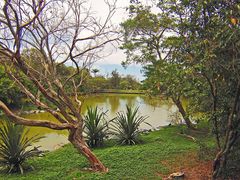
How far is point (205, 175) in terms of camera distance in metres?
4.41

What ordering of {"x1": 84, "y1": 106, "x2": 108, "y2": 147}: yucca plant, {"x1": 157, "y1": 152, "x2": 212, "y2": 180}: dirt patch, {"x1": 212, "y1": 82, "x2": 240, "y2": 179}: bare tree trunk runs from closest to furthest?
1. {"x1": 212, "y1": 82, "x2": 240, "y2": 179}: bare tree trunk
2. {"x1": 157, "y1": 152, "x2": 212, "y2": 180}: dirt patch
3. {"x1": 84, "y1": 106, "x2": 108, "y2": 147}: yucca plant

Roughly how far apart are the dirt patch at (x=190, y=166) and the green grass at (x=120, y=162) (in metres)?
0.14

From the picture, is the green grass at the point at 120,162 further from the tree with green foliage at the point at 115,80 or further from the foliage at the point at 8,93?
the tree with green foliage at the point at 115,80

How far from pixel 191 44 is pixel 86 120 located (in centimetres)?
425

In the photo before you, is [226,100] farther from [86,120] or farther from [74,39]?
[86,120]

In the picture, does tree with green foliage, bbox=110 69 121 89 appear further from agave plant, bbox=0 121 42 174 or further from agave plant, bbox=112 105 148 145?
agave plant, bbox=0 121 42 174

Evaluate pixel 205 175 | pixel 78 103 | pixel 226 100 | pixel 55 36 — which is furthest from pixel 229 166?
pixel 55 36

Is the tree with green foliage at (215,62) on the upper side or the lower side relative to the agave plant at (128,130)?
upper

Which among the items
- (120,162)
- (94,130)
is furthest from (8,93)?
(120,162)

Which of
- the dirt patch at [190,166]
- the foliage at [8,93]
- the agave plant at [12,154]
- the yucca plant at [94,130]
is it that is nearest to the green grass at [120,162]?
the dirt patch at [190,166]

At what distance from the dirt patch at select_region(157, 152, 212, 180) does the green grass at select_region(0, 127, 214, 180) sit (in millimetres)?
139

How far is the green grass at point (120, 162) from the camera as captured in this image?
455cm

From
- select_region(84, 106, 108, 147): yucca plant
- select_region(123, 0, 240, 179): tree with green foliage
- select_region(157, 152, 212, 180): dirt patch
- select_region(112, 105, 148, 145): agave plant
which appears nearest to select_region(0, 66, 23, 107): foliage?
select_region(84, 106, 108, 147): yucca plant

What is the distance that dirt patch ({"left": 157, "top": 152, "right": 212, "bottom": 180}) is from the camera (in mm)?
4422
